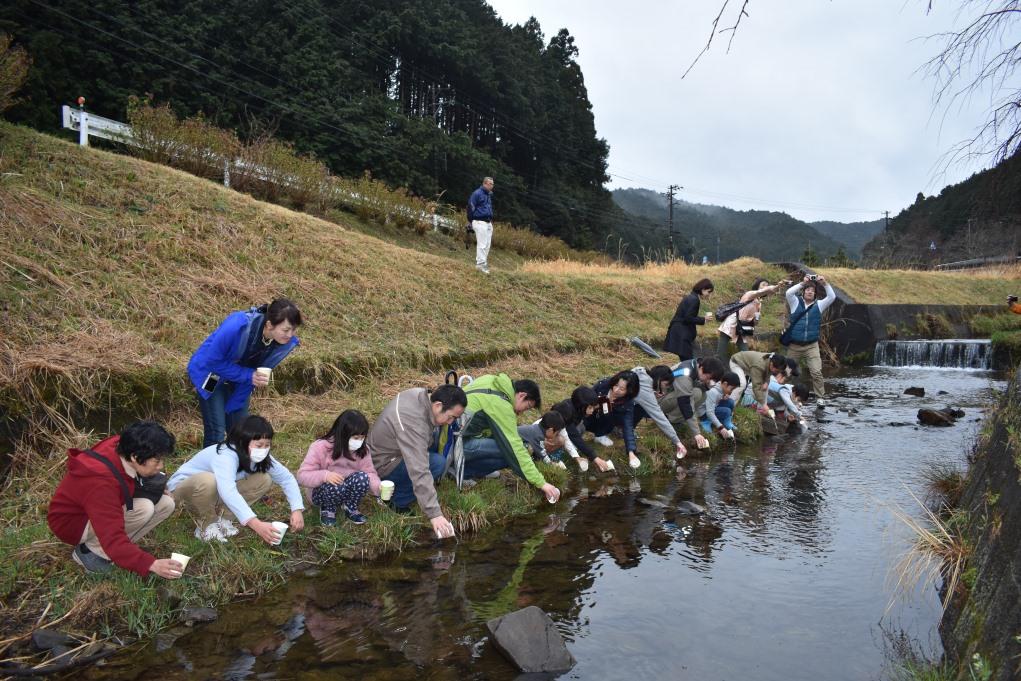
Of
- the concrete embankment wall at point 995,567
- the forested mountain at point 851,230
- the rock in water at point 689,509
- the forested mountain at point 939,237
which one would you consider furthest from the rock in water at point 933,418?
the forested mountain at point 851,230

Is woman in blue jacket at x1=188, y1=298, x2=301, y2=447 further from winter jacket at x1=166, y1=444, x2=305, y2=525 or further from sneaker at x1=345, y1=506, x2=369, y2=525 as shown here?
sneaker at x1=345, y1=506, x2=369, y2=525

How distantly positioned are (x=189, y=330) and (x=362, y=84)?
2743cm

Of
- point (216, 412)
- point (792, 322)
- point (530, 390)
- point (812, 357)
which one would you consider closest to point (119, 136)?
point (216, 412)

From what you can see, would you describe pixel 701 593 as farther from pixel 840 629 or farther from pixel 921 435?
pixel 921 435

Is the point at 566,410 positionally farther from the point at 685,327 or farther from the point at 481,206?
the point at 481,206

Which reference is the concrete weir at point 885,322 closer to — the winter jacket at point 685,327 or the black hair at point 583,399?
the winter jacket at point 685,327

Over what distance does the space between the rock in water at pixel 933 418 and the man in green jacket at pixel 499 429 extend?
668 cm

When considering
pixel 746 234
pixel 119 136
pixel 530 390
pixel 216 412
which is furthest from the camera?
pixel 746 234

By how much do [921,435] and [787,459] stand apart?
2.37m

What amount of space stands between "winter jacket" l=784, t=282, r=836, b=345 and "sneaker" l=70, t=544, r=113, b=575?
31.3 feet

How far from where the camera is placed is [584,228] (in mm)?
42438

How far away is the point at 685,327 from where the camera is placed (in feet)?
32.2

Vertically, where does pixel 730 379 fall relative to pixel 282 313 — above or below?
below

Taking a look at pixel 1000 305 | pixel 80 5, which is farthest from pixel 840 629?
pixel 80 5
